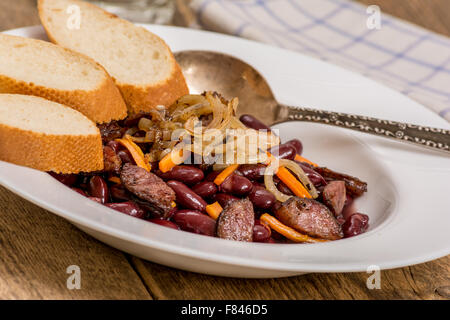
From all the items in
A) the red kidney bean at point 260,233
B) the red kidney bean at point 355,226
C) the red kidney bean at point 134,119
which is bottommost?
the red kidney bean at point 260,233

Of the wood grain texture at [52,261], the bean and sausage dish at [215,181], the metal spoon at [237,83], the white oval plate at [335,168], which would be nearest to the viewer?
the white oval plate at [335,168]

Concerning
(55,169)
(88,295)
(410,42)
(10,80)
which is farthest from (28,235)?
(410,42)

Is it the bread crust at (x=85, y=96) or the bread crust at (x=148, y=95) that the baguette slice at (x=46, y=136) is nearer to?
the bread crust at (x=85, y=96)

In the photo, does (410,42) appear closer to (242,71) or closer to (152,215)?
(242,71)

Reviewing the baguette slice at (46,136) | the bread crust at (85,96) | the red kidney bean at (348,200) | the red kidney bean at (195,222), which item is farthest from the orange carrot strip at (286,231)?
the bread crust at (85,96)

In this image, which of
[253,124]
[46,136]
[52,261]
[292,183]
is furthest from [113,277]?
[253,124]

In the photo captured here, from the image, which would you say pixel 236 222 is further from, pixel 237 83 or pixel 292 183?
pixel 237 83

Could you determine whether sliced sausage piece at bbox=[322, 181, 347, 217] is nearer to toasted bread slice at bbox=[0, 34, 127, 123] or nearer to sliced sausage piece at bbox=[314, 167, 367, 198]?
sliced sausage piece at bbox=[314, 167, 367, 198]
